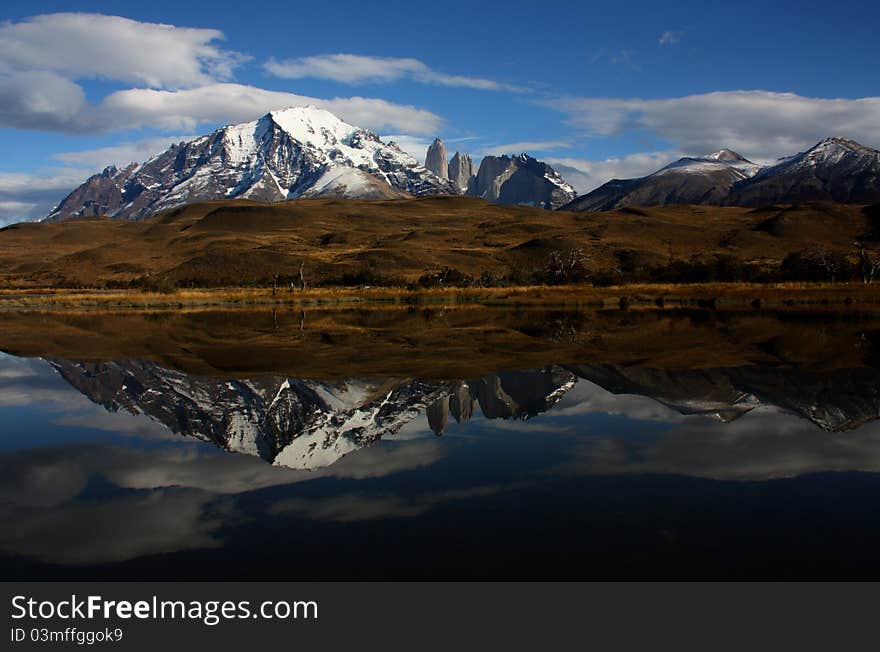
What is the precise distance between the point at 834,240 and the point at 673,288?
102 metres

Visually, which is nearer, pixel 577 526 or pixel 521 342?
pixel 577 526

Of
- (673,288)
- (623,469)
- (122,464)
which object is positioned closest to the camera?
(623,469)

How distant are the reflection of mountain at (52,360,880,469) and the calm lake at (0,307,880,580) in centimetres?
11

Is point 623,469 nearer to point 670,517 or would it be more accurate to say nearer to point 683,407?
point 670,517

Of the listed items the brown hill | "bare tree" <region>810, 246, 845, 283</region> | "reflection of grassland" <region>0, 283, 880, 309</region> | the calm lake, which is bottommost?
the calm lake

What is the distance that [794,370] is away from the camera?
25.9 m

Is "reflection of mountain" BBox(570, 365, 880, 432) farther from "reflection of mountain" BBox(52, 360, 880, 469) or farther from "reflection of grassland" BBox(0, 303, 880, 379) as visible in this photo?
"reflection of grassland" BBox(0, 303, 880, 379)

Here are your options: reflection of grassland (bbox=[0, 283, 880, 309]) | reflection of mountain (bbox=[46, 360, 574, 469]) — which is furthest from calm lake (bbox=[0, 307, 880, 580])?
reflection of grassland (bbox=[0, 283, 880, 309])

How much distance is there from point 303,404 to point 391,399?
2413mm

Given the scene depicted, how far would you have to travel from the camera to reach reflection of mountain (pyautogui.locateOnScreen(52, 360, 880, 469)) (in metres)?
16.8

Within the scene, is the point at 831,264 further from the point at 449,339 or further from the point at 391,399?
the point at 391,399

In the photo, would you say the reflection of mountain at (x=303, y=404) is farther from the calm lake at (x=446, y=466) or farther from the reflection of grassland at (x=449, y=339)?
the reflection of grassland at (x=449, y=339)
